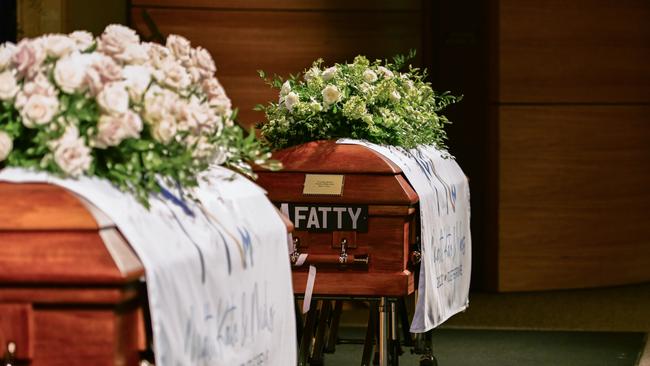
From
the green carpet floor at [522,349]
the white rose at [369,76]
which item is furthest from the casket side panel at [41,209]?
the green carpet floor at [522,349]

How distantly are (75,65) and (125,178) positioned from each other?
0.22m

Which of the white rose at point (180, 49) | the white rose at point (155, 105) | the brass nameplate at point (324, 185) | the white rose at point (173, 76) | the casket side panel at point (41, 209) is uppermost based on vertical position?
the white rose at point (180, 49)

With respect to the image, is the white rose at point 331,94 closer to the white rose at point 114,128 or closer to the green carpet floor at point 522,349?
the green carpet floor at point 522,349

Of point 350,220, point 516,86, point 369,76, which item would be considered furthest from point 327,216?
point 516,86

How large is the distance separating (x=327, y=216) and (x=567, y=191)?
4286 mm

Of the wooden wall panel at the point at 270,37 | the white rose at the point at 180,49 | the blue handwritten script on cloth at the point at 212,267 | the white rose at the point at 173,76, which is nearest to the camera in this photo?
the blue handwritten script on cloth at the point at 212,267

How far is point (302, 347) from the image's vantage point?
439 centimetres

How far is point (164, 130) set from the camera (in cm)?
→ 235

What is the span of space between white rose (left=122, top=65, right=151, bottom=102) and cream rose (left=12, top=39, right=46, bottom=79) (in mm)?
160

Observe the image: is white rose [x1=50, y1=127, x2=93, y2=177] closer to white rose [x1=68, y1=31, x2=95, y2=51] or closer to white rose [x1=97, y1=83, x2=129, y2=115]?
white rose [x1=97, y1=83, x2=129, y2=115]

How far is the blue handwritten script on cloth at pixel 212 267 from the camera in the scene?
2.20m

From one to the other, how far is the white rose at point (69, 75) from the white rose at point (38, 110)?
40 millimetres

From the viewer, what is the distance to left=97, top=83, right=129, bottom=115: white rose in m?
2.29

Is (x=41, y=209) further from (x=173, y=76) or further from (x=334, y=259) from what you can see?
(x=334, y=259)
